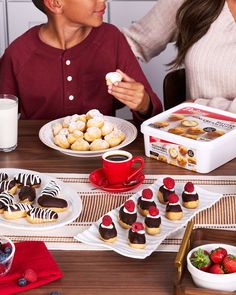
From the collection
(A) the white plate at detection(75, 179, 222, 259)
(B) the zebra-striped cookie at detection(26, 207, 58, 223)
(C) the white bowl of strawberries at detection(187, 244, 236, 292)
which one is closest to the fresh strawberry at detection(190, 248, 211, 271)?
(C) the white bowl of strawberries at detection(187, 244, 236, 292)

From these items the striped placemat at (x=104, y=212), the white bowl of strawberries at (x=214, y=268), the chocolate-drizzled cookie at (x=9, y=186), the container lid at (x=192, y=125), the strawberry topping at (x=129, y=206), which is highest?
the white bowl of strawberries at (x=214, y=268)

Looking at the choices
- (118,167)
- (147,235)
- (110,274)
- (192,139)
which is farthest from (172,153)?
(110,274)

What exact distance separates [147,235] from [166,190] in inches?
6.5

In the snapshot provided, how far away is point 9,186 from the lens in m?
1.69

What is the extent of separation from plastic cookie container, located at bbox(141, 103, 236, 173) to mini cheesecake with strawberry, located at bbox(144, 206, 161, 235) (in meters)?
0.34

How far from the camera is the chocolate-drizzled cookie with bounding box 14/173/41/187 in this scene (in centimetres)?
172

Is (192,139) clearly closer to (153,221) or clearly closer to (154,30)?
(153,221)

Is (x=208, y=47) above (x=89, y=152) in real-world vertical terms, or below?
above

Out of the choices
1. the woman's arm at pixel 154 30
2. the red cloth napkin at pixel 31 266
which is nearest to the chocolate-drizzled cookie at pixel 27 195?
the red cloth napkin at pixel 31 266

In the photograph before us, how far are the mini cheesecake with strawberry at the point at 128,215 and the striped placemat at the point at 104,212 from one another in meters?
0.08

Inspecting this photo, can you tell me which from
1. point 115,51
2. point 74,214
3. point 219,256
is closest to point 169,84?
point 115,51

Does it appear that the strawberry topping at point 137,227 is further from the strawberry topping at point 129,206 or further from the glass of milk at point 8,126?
the glass of milk at point 8,126

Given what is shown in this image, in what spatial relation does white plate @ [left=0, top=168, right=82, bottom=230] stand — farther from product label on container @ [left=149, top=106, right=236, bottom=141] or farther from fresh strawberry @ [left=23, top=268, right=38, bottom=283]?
product label on container @ [left=149, top=106, right=236, bottom=141]

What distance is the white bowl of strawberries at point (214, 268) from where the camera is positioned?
129 cm
